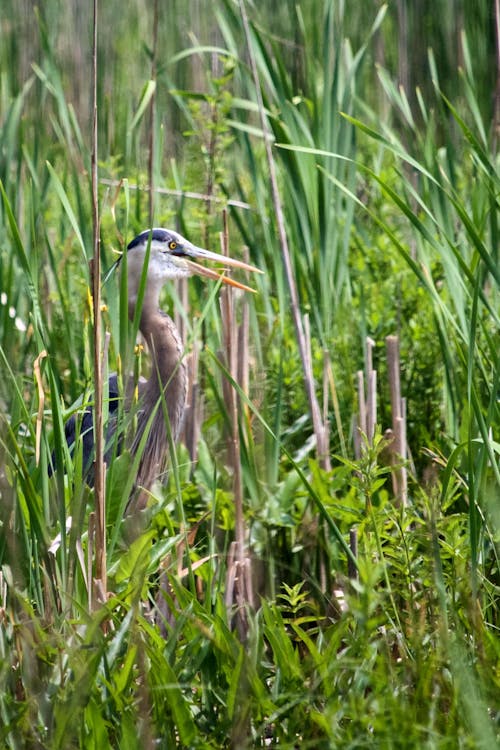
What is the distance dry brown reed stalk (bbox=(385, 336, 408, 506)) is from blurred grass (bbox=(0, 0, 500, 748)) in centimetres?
4

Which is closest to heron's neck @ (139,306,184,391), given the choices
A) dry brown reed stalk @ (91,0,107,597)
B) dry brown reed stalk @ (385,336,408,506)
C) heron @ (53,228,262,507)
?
heron @ (53,228,262,507)

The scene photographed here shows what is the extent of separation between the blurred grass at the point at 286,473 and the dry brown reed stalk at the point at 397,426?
0.04m

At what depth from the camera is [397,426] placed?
198 cm

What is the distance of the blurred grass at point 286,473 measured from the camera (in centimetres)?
121

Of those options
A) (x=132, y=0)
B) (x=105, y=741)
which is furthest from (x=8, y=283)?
(x=132, y=0)

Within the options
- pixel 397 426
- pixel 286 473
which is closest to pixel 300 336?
pixel 397 426

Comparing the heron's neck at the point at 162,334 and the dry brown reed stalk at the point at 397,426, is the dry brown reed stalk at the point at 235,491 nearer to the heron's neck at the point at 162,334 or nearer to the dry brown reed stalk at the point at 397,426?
the dry brown reed stalk at the point at 397,426

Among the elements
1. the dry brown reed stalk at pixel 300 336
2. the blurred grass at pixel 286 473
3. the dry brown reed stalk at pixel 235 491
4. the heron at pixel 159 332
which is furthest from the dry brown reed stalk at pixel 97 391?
the heron at pixel 159 332

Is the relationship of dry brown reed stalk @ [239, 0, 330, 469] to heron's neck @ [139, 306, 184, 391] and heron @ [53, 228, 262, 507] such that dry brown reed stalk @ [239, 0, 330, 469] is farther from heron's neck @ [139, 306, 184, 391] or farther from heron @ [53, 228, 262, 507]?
heron's neck @ [139, 306, 184, 391]

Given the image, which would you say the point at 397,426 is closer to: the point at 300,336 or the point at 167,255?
the point at 300,336

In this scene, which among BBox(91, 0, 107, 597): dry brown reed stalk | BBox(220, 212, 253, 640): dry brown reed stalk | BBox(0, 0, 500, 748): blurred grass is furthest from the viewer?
BBox(220, 212, 253, 640): dry brown reed stalk

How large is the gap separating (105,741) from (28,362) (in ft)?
4.61

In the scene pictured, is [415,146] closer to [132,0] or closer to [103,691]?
[103,691]

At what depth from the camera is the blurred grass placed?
121 cm
